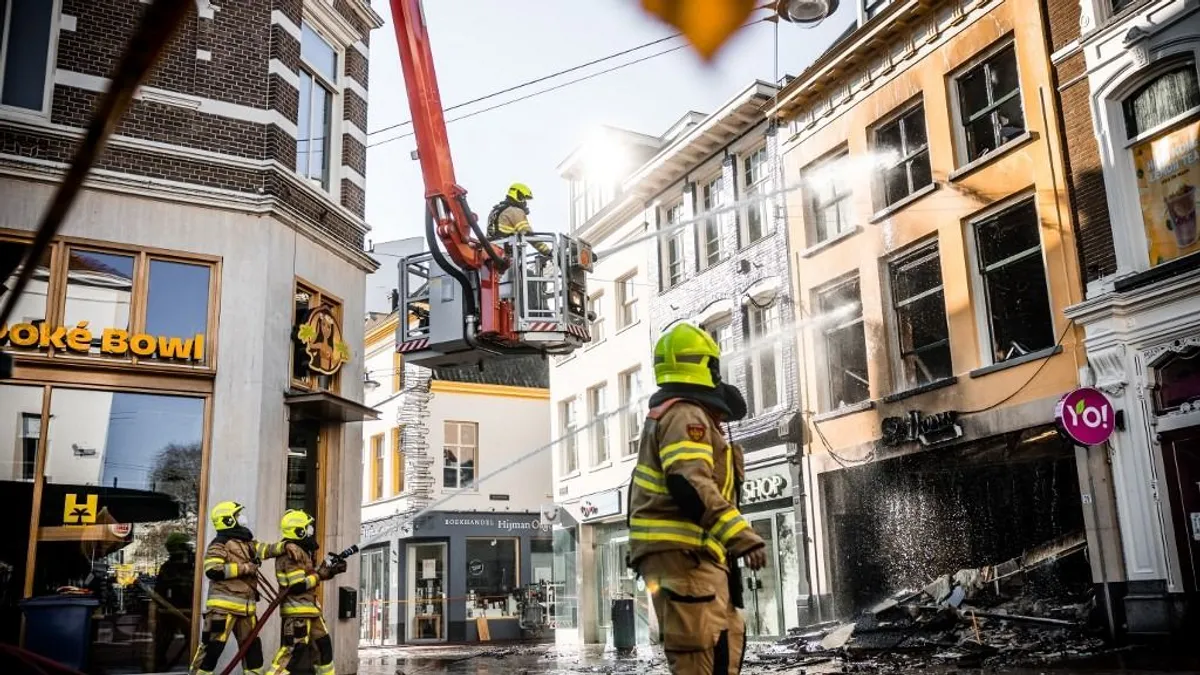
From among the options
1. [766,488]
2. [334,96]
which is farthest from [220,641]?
[766,488]

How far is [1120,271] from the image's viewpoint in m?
12.6

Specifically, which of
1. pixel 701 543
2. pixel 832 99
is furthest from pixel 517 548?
pixel 701 543

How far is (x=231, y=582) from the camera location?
9695mm

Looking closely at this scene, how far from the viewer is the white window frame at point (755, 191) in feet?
67.7

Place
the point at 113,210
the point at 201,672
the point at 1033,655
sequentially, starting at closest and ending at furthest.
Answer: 1. the point at 201,672
2. the point at 1033,655
3. the point at 113,210

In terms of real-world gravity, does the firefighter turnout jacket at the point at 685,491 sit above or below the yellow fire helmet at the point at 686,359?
Answer: below

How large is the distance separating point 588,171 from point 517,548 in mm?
12226

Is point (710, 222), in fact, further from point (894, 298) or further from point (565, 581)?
point (565, 581)

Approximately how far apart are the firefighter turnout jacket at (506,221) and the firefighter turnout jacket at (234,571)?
5.01m

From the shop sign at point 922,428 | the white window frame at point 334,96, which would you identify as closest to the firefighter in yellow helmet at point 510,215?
the white window frame at point 334,96

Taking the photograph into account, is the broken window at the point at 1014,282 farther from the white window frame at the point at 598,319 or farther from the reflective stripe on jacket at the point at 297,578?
the white window frame at the point at 598,319

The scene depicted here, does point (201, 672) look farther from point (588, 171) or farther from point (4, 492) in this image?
point (588, 171)

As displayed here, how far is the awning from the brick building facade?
0.14ft

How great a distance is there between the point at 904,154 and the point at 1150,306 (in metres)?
Answer: 5.91
